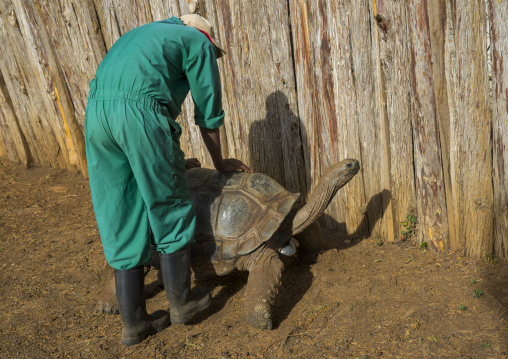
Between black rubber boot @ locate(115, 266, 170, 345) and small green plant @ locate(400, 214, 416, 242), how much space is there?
2.46 m

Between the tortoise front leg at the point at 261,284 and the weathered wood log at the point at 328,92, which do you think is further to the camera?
the weathered wood log at the point at 328,92

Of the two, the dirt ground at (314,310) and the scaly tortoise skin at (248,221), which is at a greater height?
the scaly tortoise skin at (248,221)

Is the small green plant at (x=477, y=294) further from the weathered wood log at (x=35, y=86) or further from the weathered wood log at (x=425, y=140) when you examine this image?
the weathered wood log at (x=35, y=86)

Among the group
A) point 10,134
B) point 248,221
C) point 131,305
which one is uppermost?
point 10,134

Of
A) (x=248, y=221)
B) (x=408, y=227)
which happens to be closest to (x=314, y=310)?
(x=248, y=221)

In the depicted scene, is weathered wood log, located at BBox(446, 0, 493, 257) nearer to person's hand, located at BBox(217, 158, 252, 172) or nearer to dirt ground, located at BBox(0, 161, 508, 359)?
dirt ground, located at BBox(0, 161, 508, 359)

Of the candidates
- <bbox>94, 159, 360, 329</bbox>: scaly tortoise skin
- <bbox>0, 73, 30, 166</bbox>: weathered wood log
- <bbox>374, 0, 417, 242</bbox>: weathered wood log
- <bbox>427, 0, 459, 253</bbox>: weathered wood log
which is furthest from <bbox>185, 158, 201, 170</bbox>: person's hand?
<bbox>0, 73, 30, 166</bbox>: weathered wood log

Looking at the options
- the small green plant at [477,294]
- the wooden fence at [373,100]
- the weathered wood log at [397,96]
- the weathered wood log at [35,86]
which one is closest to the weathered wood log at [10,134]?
the weathered wood log at [35,86]

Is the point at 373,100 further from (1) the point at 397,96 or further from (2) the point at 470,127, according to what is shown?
(2) the point at 470,127

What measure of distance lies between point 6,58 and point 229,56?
4.48 m

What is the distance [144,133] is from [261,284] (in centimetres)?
146

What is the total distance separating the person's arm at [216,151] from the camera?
386 centimetres

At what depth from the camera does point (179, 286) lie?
3.66 m

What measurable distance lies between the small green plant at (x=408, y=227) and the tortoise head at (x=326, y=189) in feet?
2.36
